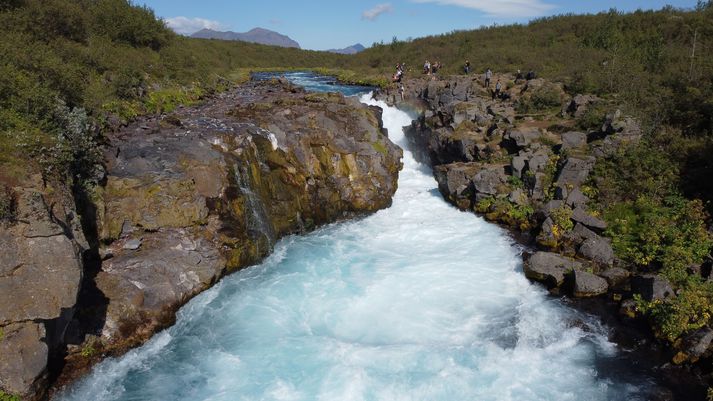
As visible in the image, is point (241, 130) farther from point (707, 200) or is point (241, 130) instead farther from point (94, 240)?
point (707, 200)

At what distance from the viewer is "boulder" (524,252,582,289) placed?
1609 centimetres

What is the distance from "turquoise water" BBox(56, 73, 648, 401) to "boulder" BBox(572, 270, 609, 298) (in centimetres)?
97

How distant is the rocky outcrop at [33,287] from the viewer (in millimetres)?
9820

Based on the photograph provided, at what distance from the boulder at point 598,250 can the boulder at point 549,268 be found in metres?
0.82

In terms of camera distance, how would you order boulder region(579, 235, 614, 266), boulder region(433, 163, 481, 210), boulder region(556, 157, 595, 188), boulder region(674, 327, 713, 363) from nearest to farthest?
boulder region(674, 327, 713, 363), boulder region(579, 235, 614, 266), boulder region(556, 157, 595, 188), boulder region(433, 163, 481, 210)

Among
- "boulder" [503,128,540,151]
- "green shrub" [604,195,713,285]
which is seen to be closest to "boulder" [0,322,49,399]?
"green shrub" [604,195,713,285]

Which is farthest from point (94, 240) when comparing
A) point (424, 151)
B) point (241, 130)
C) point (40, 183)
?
point (424, 151)

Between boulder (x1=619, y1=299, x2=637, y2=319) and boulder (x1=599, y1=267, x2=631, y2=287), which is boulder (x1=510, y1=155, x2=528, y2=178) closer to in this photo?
boulder (x1=599, y1=267, x2=631, y2=287)

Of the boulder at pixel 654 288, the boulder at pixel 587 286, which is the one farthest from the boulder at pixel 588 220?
the boulder at pixel 654 288

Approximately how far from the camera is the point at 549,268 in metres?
16.3

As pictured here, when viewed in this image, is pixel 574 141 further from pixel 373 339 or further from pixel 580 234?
pixel 373 339

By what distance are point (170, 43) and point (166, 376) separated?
37534mm

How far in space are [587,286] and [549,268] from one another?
1394 millimetres

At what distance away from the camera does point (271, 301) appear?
15.1 metres
